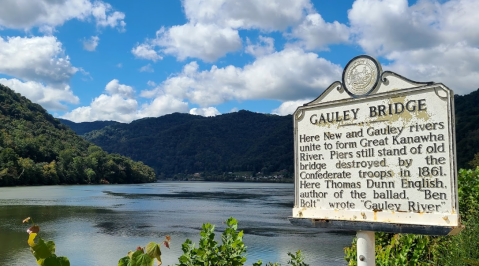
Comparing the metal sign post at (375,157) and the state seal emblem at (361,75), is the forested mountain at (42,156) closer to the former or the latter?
the metal sign post at (375,157)

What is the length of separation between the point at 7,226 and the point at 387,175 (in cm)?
2301

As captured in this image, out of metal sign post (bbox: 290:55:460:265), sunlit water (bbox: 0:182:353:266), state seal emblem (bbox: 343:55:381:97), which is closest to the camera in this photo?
metal sign post (bbox: 290:55:460:265)

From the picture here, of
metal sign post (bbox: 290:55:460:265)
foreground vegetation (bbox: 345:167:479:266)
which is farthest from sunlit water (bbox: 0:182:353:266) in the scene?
metal sign post (bbox: 290:55:460:265)

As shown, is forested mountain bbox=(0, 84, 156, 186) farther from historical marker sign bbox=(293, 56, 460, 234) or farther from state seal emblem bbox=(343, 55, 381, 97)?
state seal emblem bbox=(343, 55, 381, 97)

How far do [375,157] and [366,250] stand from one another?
3.13 feet

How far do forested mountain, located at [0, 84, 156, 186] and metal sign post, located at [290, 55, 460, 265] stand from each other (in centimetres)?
7490

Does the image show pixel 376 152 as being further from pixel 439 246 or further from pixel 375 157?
pixel 439 246

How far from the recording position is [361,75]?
4.20 meters

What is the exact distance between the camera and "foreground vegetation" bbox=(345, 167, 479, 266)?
16.5ft

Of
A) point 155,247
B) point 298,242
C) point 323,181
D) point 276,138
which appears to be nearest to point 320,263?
point 298,242

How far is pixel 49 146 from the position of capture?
91688mm

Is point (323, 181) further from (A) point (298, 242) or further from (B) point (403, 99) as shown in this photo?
(A) point (298, 242)

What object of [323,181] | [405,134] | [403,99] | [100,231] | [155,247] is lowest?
[100,231]

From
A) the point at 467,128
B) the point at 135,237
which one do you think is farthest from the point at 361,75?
the point at 467,128
